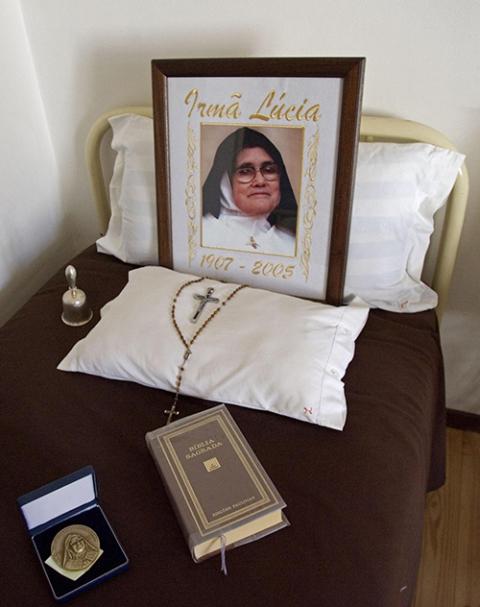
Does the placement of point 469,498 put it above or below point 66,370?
below

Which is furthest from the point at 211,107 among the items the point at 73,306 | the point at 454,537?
the point at 454,537

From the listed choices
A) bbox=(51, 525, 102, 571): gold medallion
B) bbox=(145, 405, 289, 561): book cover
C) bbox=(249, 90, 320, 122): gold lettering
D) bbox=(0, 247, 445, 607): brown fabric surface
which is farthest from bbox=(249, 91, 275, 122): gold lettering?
bbox=(51, 525, 102, 571): gold medallion

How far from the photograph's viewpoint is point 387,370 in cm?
105

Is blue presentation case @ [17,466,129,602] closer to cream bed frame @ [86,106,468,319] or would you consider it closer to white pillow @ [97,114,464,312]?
white pillow @ [97,114,464,312]

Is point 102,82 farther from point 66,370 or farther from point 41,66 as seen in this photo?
point 66,370

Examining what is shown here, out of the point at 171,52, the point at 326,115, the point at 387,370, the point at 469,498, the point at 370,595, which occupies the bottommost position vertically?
the point at 469,498

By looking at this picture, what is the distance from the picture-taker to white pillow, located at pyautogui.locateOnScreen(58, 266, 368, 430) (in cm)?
94

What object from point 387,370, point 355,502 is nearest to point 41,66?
point 387,370

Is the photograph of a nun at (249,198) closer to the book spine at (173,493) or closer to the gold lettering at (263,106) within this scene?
the gold lettering at (263,106)

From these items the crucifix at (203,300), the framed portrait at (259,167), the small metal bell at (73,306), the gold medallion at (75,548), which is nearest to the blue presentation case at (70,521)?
the gold medallion at (75,548)

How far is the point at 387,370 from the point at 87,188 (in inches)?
43.9

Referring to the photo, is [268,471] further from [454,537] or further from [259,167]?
[454,537]

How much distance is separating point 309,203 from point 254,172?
0.14m

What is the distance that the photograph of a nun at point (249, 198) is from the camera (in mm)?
1129
